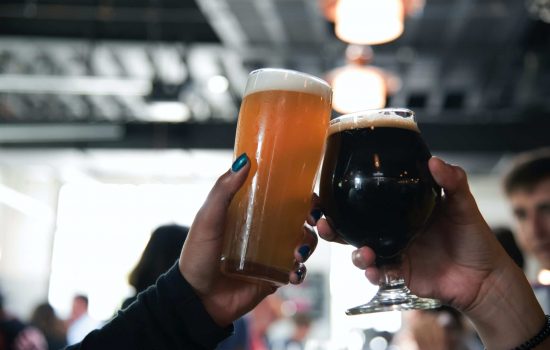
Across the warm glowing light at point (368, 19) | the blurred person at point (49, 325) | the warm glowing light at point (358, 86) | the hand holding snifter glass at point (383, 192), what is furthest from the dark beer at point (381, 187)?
the blurred person at point (49, 325)

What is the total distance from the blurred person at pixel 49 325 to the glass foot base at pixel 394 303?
5363 millimetres

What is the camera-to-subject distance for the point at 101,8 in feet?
21.2

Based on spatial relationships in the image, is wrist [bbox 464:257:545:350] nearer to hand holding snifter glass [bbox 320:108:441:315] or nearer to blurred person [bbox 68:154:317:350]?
hand holding snifter glass [bbox 320:108:441:315]

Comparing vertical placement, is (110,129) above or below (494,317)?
above

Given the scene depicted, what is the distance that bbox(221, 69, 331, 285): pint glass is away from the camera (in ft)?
3.05

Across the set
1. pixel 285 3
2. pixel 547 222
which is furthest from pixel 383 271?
pixel 285 3

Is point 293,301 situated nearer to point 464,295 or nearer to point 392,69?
point 392,69

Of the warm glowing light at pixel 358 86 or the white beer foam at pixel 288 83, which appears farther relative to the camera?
the warm glowing light at pixel 358 86

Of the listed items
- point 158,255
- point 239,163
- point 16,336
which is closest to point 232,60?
point 16,336

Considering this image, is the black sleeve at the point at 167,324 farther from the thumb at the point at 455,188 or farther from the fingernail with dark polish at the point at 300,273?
the thumb at the point at 455,188

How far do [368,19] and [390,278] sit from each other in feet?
7.86

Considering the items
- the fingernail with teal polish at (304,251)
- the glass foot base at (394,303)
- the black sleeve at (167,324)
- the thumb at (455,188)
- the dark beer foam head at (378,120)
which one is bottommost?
the black sleeve at (167,324)

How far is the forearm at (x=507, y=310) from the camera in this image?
3.22 ft

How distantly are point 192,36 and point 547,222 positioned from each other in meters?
5.33
